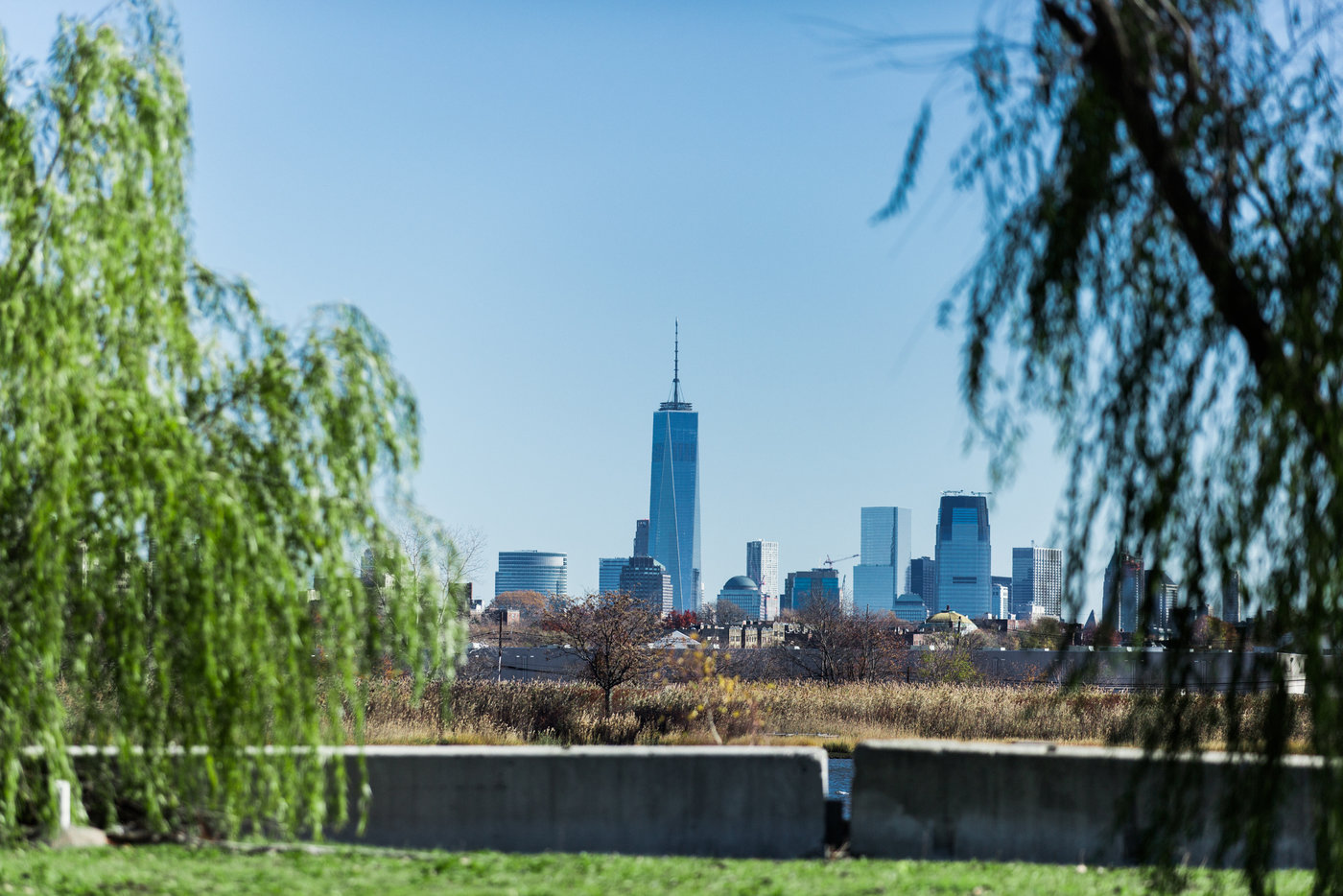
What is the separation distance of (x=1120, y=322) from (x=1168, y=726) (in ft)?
7.15

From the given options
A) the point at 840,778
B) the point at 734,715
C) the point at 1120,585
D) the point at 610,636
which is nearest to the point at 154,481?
the point at 1120,585

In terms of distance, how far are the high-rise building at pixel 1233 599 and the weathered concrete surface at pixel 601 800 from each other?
3.70 metres

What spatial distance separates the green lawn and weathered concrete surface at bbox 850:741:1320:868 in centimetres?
40

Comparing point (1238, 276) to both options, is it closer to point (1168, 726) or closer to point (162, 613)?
point (1168, 726)

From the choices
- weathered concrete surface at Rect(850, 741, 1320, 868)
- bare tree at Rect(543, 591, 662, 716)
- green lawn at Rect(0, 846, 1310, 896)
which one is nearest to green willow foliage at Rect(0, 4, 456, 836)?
green lawn at Rect(0, 846, 1310, 896)

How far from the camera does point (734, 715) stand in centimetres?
2733

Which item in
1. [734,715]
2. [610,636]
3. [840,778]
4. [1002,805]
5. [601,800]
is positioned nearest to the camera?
[1002,805]

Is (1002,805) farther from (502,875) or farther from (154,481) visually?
(154,481)

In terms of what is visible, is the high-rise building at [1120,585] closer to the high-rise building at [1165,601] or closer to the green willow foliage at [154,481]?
the high-rise building at [1165,601]

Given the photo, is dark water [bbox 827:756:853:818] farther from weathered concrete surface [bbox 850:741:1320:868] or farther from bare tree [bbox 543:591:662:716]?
weathered concrete surface [bbox 850:741:1320:868]

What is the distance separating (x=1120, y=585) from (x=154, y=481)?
17.4ft

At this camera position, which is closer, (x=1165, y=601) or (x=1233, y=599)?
(x=1233, y=599)

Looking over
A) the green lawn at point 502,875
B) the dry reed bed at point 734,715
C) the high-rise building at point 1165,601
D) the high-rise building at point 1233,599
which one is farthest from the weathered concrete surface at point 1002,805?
the dry reed bed at point 734,715

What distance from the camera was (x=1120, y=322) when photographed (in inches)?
256
